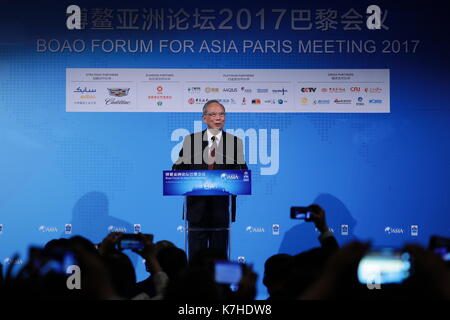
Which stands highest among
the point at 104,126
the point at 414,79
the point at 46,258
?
the point at 414,79

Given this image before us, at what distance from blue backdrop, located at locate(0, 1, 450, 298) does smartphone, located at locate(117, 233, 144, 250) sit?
3284 mm

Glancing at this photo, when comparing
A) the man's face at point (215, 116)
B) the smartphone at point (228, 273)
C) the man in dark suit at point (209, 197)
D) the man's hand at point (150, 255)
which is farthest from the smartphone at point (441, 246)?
the man's face at point (215, 116)

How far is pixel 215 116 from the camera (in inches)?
245

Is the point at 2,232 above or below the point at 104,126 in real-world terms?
below

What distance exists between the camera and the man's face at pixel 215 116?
20.4ft

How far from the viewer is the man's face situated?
6227 millimetres

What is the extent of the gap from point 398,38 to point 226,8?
2.00 metres

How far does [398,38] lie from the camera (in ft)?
21.8

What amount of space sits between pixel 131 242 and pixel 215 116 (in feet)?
10.3

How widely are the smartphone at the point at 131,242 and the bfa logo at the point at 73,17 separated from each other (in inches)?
157

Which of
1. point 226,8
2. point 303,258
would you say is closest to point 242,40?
point 226,8

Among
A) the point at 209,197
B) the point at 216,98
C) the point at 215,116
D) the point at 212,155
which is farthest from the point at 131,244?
the point at 216,98

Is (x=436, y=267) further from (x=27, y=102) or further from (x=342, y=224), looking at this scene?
(x=27, y=102)

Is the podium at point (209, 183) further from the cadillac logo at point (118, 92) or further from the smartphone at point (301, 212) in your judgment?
the cadillac logo at point (118, 92)
